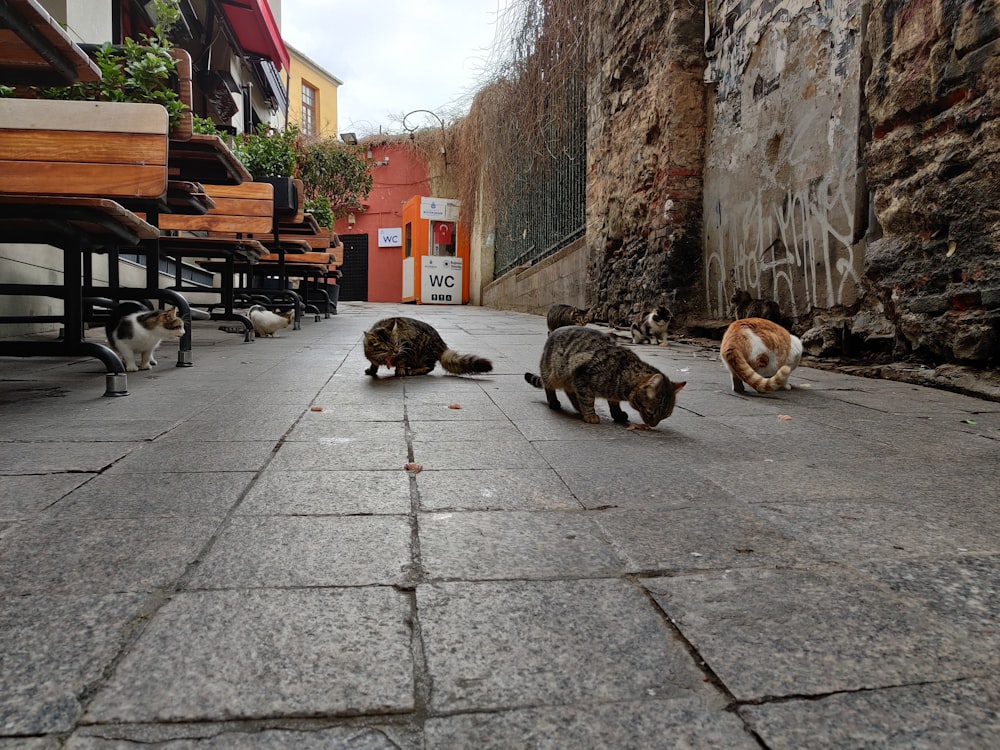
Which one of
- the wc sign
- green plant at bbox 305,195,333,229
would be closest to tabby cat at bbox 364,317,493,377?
green plant at bbox 305,195,333,229

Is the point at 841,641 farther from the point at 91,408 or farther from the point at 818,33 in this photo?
the point at 818,33

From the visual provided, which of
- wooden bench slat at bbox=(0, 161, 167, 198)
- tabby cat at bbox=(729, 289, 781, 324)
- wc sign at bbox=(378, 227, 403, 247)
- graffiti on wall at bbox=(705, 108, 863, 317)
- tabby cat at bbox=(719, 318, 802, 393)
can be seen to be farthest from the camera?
wc sign at bbox=(378, 227, 403, 247)

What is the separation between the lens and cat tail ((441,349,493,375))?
3.94 metres

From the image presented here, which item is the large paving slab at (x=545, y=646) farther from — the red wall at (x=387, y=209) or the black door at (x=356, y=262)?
the black door at (x=356, y=262)

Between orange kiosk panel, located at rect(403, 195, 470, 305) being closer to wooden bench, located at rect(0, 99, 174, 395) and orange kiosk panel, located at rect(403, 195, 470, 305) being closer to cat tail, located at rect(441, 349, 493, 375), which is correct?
cat tail, located at rect(441, 349, 493, 375)

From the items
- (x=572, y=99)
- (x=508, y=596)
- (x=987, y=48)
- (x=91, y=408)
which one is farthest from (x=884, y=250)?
(x=572, y=99)

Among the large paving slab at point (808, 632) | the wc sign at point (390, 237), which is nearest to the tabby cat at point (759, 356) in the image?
the large paving slab at point (808, 632)

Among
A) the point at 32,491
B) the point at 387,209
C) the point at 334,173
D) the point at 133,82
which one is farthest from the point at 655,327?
Result: the point at 387,209

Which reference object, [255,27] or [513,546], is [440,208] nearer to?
[255,27]

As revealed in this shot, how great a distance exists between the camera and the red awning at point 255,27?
10.4m

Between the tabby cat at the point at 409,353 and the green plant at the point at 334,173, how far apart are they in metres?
12.4

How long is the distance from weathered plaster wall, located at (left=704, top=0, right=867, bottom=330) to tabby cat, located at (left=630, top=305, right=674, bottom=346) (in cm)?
56

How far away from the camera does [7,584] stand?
113cm

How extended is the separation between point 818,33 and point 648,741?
17.7ft
